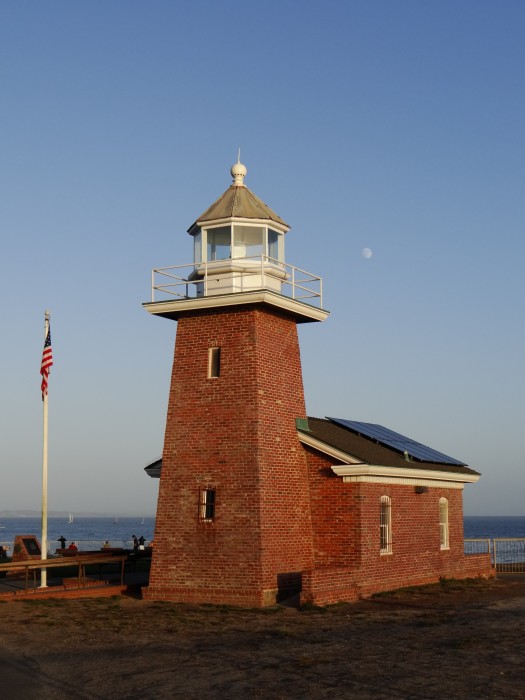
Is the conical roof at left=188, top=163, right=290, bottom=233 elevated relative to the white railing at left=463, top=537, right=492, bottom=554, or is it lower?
elevated

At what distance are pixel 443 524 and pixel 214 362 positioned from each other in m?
9.86

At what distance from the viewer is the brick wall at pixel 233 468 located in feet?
69.2

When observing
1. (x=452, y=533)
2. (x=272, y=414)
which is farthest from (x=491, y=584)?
(x=272, y=414)

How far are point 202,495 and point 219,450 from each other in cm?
117

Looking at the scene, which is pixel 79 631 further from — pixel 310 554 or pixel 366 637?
pixel 310 554

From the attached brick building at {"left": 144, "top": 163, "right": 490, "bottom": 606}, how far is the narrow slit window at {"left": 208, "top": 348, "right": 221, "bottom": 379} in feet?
0.08

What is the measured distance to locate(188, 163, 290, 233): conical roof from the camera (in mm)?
22406

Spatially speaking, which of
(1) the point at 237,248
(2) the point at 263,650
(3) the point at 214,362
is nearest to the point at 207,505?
(3) the point at 214,362

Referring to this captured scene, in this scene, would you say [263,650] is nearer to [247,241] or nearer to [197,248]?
[247,241]

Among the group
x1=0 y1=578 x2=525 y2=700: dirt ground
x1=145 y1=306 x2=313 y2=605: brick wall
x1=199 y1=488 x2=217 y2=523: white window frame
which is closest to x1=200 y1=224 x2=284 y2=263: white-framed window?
x1=145 y1=306 x2=313 y2=605: brick wall

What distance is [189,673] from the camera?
13.1 meters

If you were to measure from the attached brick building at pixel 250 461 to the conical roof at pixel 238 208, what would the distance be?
0.05 m

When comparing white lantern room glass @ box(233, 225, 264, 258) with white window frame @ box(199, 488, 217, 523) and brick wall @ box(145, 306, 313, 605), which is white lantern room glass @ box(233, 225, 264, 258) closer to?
brick wall @ box(145, 306, 313, 605)

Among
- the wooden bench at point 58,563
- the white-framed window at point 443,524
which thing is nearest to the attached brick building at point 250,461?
the wooden bench at point 58,563
